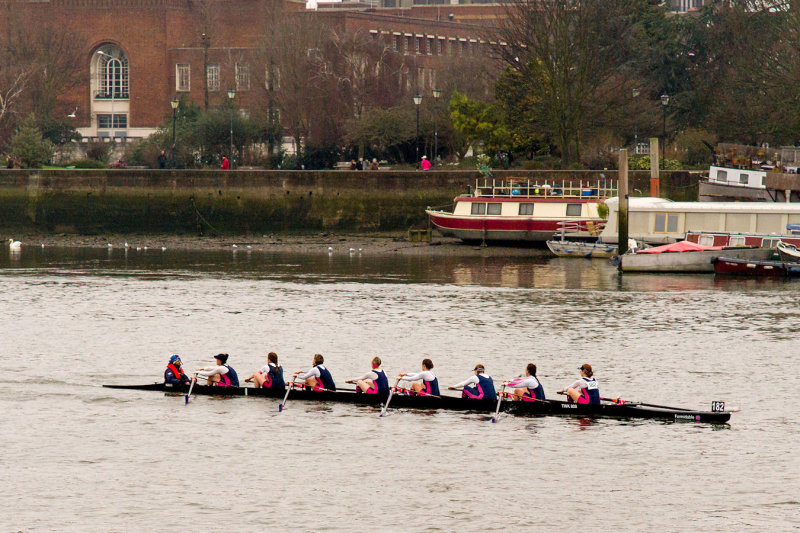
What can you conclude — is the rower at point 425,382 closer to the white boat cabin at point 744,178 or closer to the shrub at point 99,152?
the white boat cabin at point 744,178

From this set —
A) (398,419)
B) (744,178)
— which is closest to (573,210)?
(744,178)

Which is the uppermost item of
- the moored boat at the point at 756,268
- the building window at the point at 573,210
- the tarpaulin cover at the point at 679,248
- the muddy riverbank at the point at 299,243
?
the building window at the point at 573,210

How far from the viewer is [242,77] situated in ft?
358

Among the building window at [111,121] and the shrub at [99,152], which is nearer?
the shrub at [99,152]

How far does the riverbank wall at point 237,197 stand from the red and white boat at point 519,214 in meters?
2.80

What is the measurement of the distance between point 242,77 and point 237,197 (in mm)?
39075

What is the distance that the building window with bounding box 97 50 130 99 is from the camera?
391ft

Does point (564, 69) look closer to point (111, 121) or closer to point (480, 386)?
point (480, 386)

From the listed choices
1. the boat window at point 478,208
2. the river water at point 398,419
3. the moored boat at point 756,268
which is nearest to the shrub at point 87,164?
the boat window at point 478,208

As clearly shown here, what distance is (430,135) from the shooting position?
8425cm

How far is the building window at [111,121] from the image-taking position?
391 feet

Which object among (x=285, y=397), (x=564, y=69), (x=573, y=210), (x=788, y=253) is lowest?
(x=285, y=397)

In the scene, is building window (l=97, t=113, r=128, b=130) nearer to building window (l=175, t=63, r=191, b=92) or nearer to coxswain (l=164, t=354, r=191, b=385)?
building window (l=175, t=63, r=191, b=92)

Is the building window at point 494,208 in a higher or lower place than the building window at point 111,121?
lower
